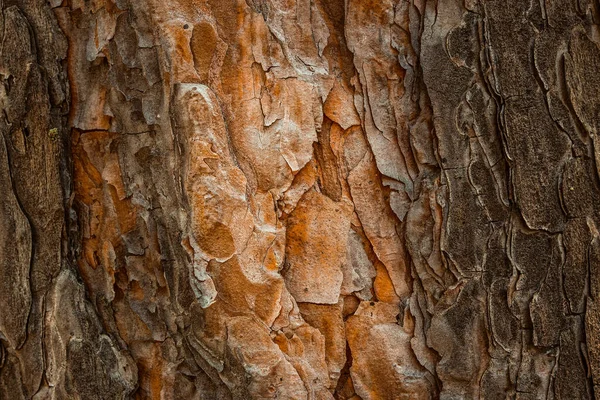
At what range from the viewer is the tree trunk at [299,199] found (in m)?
1.24

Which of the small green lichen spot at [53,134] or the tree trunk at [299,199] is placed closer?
the tree trunk at [299,199]

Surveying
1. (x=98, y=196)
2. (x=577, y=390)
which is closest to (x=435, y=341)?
(x=577, y=390)

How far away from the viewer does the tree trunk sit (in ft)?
4.08

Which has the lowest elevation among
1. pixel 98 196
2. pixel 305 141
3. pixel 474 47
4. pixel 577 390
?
pixel 577 390

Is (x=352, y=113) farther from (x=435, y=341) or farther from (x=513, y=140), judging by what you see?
(x=435, y=341)

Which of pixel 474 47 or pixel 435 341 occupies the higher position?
pixel 474 47

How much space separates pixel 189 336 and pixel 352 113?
0.59 m

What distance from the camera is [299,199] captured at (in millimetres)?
1338

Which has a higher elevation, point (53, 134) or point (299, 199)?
point (53, 134)

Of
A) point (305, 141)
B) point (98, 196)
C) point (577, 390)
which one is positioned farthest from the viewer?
point (98, 196)

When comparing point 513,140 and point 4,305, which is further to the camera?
point 4,305

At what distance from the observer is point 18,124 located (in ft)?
4.50

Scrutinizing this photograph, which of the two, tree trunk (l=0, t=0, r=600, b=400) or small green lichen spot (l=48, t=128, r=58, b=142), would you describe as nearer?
tree trunk (l=0, t=0, r=600, b=400)

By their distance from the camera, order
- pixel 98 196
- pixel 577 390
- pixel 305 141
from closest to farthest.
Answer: pixel 577 390 → pixel 305 141 → pixel 98 196
